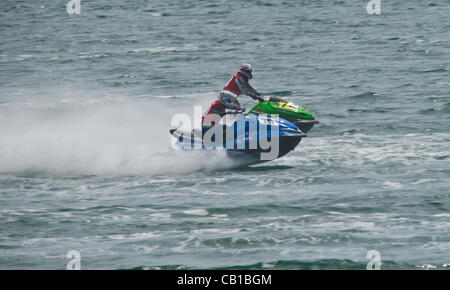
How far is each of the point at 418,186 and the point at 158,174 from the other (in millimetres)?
6070

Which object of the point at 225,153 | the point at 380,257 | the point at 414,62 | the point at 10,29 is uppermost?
the point at 10,29

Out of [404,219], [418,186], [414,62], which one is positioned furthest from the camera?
[414,62]

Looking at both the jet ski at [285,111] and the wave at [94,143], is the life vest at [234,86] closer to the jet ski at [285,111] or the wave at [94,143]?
the jet ski at [285,111]

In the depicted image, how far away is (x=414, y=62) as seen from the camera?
118 ft

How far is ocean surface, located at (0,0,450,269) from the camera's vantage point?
13.8 m

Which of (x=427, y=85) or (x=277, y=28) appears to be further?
(x=277, y=28)

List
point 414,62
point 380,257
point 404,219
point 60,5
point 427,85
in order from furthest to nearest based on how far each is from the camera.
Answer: point 60,5 < point 414,62 < point 427,85 < point 404,219 < point 380,257

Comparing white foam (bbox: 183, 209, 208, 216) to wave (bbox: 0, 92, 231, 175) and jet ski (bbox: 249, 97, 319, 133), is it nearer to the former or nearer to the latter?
wave (bbox: 0, 92, 231, 175)

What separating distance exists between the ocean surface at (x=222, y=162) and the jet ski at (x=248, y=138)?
0.37 m

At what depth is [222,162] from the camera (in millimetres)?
19141

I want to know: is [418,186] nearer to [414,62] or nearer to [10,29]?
[414,62]

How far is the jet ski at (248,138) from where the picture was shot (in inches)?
739

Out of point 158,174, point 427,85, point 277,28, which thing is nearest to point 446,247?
point 158,174

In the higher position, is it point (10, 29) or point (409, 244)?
point (10, 29)
